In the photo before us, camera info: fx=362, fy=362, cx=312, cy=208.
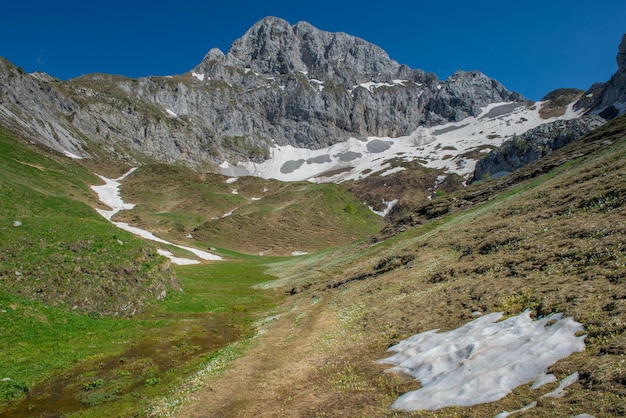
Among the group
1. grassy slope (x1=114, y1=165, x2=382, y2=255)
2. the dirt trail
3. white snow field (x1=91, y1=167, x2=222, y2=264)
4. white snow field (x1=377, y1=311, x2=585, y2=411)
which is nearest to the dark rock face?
grassy slope (x1=114, y1=165, x2=382, y2=255)

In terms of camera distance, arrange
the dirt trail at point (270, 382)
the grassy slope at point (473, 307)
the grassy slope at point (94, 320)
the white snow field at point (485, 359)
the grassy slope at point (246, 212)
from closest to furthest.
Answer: the grassy slope at point (473, 307) → the white snow field at point (485, 359) → the dirt trail at point (270, 382) → the grassy slope at point (94, 320) → the grassy slope at point (246, 212)

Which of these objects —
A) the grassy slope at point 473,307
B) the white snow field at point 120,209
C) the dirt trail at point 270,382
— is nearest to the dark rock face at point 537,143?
the grassy slope at point 473,307

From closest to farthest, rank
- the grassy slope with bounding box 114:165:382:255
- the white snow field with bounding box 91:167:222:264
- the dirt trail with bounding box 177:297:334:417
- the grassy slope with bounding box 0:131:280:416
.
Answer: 1. the dirt trail with bounding box 177:297:334:417
2. the grassy slope with bounding box 0:131:280:416
3. the white snow field with bounding box 91:167:222:264
4. the grassy slope with bounding box 114:165:382:255

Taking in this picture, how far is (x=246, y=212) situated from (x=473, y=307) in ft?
402

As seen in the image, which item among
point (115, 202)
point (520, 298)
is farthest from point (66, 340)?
point (115, 202)

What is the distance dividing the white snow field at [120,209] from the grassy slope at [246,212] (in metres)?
3.81

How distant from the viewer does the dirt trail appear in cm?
1452

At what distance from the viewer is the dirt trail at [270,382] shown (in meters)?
14.5

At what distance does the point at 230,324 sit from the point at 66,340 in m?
12.9

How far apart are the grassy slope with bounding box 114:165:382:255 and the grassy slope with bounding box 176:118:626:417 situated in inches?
3077

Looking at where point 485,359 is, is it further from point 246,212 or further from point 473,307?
point 246,212

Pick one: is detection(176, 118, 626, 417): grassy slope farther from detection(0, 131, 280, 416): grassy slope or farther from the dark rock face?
the dark rock face

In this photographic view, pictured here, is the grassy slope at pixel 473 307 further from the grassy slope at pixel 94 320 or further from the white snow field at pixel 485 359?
the grassy slope at pixel 94 320

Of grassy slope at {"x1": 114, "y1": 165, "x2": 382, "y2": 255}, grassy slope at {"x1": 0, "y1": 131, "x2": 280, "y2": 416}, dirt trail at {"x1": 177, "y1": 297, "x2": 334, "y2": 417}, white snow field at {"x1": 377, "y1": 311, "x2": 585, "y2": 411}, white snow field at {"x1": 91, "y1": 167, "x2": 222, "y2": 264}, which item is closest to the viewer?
white snow field at {"x1": 377, "y1": 311, "x2": 585, "y2": 411}
